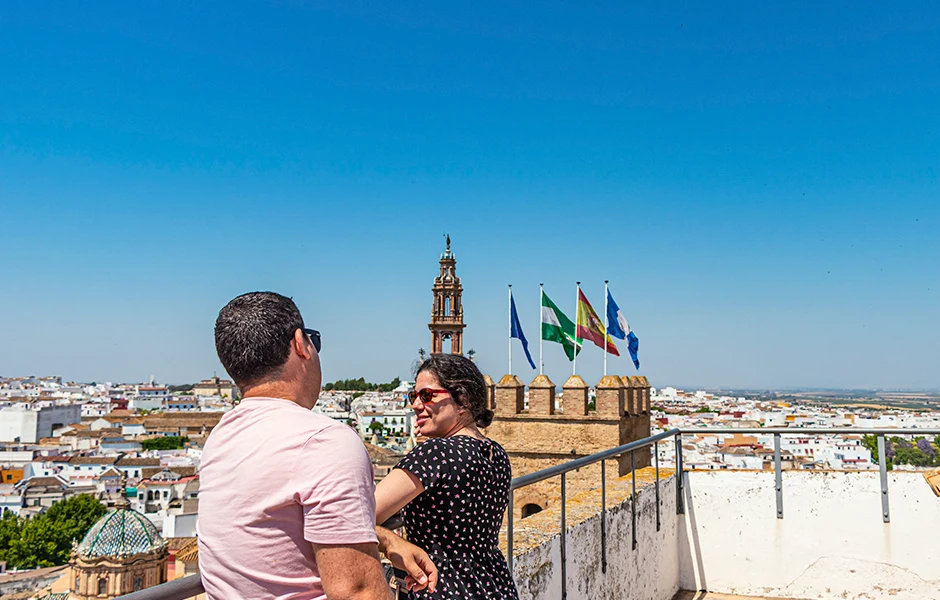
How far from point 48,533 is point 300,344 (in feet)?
196

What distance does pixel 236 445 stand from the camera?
1.40 m

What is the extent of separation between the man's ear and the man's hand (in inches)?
20.9

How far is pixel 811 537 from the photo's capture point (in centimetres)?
565

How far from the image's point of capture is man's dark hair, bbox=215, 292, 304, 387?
1494 mm

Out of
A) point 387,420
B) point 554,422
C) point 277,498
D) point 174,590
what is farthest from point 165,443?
point 277,498

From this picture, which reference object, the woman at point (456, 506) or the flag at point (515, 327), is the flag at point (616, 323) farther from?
the woman at point (456, 506)

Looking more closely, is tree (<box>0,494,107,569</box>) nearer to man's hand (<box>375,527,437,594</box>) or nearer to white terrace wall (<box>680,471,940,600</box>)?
white terrace wall (<box>680,471,940,600</box>)

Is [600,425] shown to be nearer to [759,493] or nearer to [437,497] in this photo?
[759,493]

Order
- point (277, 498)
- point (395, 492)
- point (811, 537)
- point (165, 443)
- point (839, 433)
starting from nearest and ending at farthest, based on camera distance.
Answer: point (277, 498) < point (395, 492) < point (839, 433) < point (811, 537) < point (165, 443)

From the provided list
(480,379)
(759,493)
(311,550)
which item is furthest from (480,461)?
(759,493)

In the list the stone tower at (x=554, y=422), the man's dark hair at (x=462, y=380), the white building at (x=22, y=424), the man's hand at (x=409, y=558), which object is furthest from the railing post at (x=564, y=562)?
the white building at (x=22, y=424)

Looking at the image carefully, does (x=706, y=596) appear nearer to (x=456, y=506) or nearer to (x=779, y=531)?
(x=779, y=531)

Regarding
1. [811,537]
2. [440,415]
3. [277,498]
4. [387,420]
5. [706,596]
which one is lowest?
[387,420]

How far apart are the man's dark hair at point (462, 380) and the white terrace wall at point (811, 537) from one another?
3.71 m
